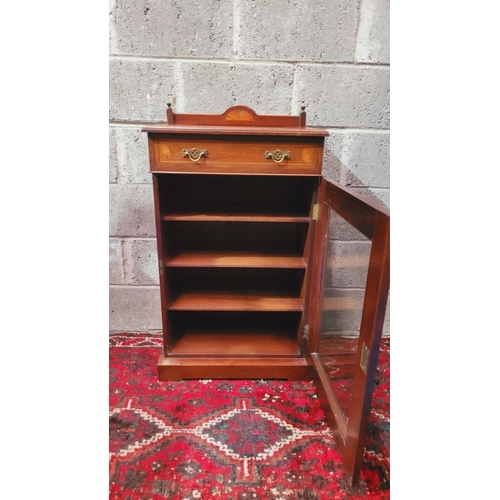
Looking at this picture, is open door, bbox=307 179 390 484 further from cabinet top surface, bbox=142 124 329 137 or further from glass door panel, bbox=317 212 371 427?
cabinet top surface, bbox=142 124 329 137

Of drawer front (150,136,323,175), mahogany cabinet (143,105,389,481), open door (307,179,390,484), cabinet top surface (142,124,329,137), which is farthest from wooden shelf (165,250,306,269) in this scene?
cabinet top surface (142,124,329,137)

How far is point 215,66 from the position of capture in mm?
1628

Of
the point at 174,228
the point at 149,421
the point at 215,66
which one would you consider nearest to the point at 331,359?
the point at 149,421

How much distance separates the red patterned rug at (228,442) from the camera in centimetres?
Result: 116

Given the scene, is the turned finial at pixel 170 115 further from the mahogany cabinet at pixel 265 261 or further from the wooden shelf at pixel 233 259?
the wooden shelf at pixel 233 259

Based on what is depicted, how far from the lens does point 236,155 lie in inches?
53.9

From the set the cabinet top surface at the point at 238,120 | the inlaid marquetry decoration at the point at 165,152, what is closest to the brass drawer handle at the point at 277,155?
the cabinet top surface at the point at 238,120

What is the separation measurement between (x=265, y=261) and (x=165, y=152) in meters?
0.58

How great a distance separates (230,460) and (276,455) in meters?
0.15

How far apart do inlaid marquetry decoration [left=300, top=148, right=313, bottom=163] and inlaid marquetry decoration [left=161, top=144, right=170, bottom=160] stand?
1.55ft

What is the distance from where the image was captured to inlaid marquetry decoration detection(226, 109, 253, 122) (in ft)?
4.93

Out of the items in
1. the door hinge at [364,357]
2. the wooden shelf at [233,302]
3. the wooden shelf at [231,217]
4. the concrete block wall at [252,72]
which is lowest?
the door hinge at [364,357]

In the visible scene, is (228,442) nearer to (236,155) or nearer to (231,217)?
(231,217)

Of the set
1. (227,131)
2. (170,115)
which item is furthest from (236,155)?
(170,115)
